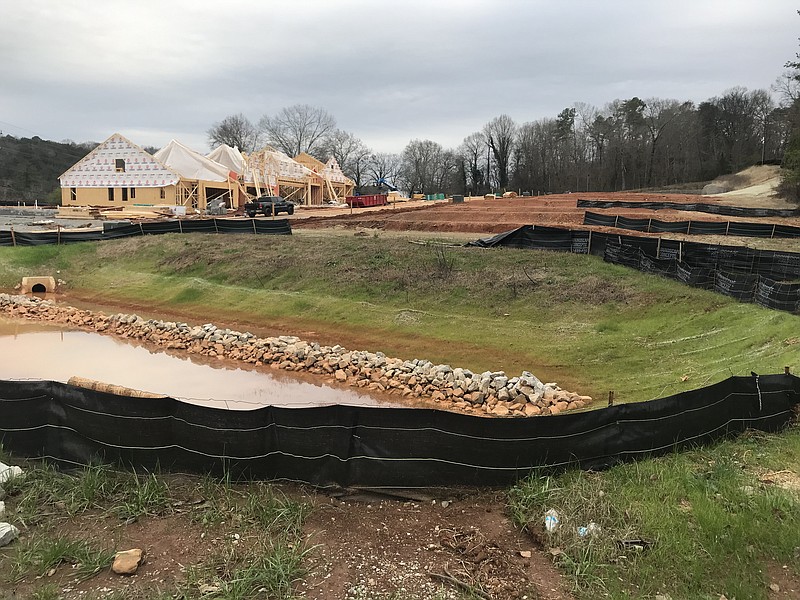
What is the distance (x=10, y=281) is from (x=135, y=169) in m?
27.6

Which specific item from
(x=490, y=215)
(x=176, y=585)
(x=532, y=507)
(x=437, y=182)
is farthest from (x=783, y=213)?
(x=437, y=182)

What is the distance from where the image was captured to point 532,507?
16.8 feet

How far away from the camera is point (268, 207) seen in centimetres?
3994

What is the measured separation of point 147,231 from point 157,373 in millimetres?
19413

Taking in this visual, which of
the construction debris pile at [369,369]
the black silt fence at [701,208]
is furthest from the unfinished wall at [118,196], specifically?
the black silt fence at [701,208]

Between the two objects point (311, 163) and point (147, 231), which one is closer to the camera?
point (147, 231)

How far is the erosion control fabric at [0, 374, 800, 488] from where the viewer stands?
5.38 meters

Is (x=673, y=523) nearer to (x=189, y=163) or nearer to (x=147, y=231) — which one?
(x=147, y=231)

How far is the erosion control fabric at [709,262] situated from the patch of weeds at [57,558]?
1385cm

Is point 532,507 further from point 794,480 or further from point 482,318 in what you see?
point 482,318

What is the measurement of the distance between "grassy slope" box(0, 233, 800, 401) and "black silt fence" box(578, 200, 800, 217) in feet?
71.2

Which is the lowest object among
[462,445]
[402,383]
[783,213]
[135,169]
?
[402,383]

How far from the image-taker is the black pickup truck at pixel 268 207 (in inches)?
1576

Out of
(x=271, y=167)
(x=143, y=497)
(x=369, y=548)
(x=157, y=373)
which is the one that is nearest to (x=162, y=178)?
(x=271, y=167)
